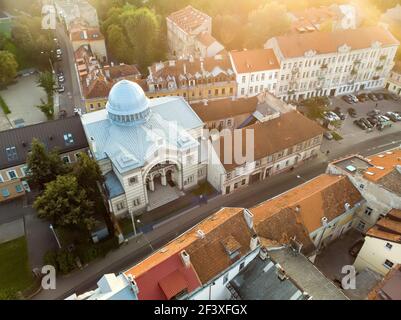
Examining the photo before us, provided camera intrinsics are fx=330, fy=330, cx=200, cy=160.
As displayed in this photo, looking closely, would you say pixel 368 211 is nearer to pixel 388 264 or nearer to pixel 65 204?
pixel 388 264

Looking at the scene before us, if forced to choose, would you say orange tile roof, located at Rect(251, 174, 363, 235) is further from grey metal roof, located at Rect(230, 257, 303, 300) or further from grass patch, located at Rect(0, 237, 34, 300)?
grass patch, located at Rect(0, 237, 34, 300)

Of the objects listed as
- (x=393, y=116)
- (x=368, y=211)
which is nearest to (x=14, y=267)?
(x=368, y=211)

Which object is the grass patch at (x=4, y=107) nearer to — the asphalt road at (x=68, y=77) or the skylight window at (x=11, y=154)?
the asphalt road at (x=68, y=77)

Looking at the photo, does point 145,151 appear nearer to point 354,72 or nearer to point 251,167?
point 251,167

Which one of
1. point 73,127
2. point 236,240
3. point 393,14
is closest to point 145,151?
point 73,127

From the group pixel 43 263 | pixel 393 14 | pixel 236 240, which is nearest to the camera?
pixel 236 240

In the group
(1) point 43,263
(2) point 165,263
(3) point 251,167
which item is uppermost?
(2) point 165,263

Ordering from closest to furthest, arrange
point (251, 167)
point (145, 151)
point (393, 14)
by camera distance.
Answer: point (145, 151), point (251, 167), point (393, 14)
